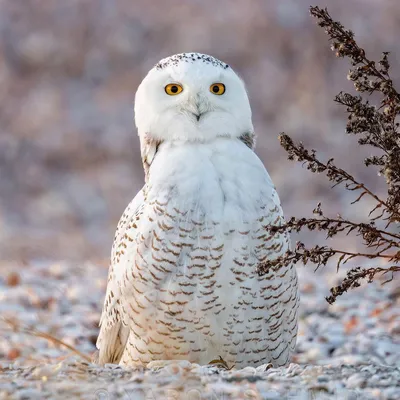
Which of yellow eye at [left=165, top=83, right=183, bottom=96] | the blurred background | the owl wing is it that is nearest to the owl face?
yellow eye at [left=165, top=83, right=183, bottom=96]

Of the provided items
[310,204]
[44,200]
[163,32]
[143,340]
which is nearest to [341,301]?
[143,340]

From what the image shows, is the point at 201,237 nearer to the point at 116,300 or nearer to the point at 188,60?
the point at 116,300

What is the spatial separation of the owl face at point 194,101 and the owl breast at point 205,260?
7 centimetres

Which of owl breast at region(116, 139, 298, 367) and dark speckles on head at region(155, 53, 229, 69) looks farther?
dark speckles on head at region(155, 53, 229, 69)

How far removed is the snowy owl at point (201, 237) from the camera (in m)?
3.29

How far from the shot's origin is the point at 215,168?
3.37 metres

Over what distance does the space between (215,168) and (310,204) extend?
7.10 meters

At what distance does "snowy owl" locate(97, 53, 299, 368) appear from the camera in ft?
10.8

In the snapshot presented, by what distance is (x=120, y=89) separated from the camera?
12.9 metres

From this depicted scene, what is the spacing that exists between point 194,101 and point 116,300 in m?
0.92

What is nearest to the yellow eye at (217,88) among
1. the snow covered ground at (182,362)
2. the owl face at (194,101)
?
the owl face at (194,101)

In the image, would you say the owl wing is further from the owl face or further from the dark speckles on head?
the dark speckles on head

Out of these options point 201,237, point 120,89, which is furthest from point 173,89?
point 120,89

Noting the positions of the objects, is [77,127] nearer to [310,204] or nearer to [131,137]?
[131,137]
